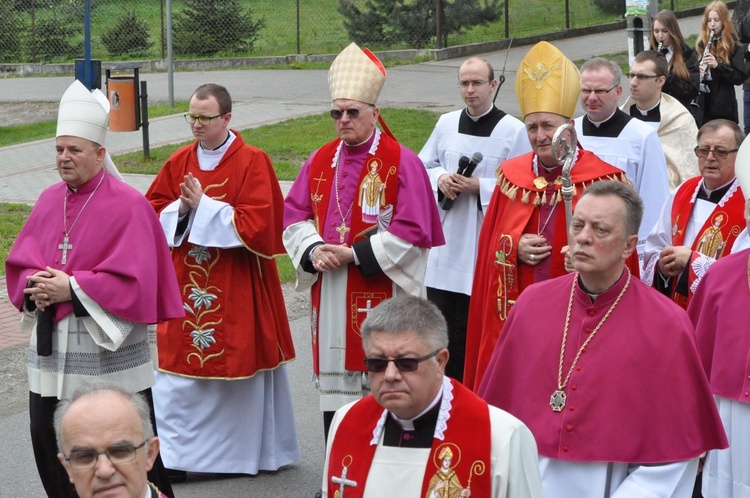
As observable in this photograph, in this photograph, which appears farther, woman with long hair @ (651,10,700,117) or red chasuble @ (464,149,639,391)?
woman with long hair @ (651,10,700,117)

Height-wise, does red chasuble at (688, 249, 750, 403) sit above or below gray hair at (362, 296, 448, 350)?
below

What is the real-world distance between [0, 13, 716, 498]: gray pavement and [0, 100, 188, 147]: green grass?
0.43 meters

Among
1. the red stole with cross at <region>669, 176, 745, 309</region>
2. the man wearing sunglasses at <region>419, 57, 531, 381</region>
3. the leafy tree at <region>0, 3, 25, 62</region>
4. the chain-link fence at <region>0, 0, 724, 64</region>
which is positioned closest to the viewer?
the red stole with cross at <region>669, 176, 745, 309</region>

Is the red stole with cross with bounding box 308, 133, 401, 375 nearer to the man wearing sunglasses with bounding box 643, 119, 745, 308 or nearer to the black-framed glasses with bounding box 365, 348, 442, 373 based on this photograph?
the man wearing sunglasses with bounding box 643, 119, 745, 308

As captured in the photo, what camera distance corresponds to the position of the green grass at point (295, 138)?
51.5 ft

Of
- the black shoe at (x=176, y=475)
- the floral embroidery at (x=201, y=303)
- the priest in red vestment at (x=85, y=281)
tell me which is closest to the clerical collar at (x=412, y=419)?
the priest in red vestment at (x=85, y=281)

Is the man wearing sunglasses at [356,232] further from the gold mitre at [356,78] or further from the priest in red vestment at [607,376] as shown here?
the priest in red vestment at [607,376]

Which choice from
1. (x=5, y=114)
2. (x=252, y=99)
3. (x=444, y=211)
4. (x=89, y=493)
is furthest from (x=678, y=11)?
(x=89, y=493)

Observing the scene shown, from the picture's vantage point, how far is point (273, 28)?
89.8 ft

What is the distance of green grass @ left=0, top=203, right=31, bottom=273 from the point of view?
468 inches

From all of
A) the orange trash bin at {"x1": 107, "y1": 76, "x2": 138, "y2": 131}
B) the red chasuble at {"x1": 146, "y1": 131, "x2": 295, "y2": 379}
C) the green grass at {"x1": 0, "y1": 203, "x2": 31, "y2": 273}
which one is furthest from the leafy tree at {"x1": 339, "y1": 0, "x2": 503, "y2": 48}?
the red chasuble at {"x1": 146, "y1": 131, "x2": 295, "y2": 379}

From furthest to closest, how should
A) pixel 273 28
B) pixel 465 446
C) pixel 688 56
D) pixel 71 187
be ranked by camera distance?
1. pixel 273 28
2. pixel 688 56
3. pixel 71 187
4. pixel 465 446

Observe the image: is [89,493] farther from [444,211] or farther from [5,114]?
[5,114]

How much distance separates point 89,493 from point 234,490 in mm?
3442
